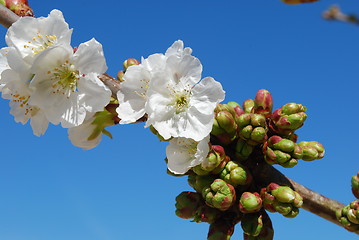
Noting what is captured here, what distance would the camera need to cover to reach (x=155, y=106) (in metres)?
1.63

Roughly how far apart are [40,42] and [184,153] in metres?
0.74

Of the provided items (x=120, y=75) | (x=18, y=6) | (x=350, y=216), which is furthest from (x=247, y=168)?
(x=18, y=6)

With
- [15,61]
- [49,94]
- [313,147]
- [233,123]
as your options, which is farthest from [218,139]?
[15,61]

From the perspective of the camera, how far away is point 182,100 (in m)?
1.72

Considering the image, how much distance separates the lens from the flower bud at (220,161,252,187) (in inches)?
64.5

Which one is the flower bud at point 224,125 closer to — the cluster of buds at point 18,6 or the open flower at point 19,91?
the open flower at point 19,91

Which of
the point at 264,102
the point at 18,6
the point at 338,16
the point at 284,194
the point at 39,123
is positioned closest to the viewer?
the point at 338,16

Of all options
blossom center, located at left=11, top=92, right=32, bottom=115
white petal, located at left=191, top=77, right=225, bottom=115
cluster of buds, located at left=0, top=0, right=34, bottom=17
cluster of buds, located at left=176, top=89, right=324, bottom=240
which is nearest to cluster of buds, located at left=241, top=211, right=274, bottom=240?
cluster of buds, located at left=176, top=89, right=324, bottom=240

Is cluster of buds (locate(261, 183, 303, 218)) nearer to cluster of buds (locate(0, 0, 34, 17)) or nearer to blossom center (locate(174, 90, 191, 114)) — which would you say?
blossom center (locate(174, 90, 191, 114))

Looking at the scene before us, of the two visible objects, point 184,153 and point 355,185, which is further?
point 355,185

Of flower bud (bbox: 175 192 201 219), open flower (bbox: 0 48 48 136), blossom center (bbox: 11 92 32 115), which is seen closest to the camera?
open flower (bbox: 0 48 48 136)

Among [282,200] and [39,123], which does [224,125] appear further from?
[39,123]

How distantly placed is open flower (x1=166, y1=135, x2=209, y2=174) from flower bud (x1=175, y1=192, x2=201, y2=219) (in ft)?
0.53

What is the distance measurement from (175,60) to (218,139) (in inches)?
14.5
